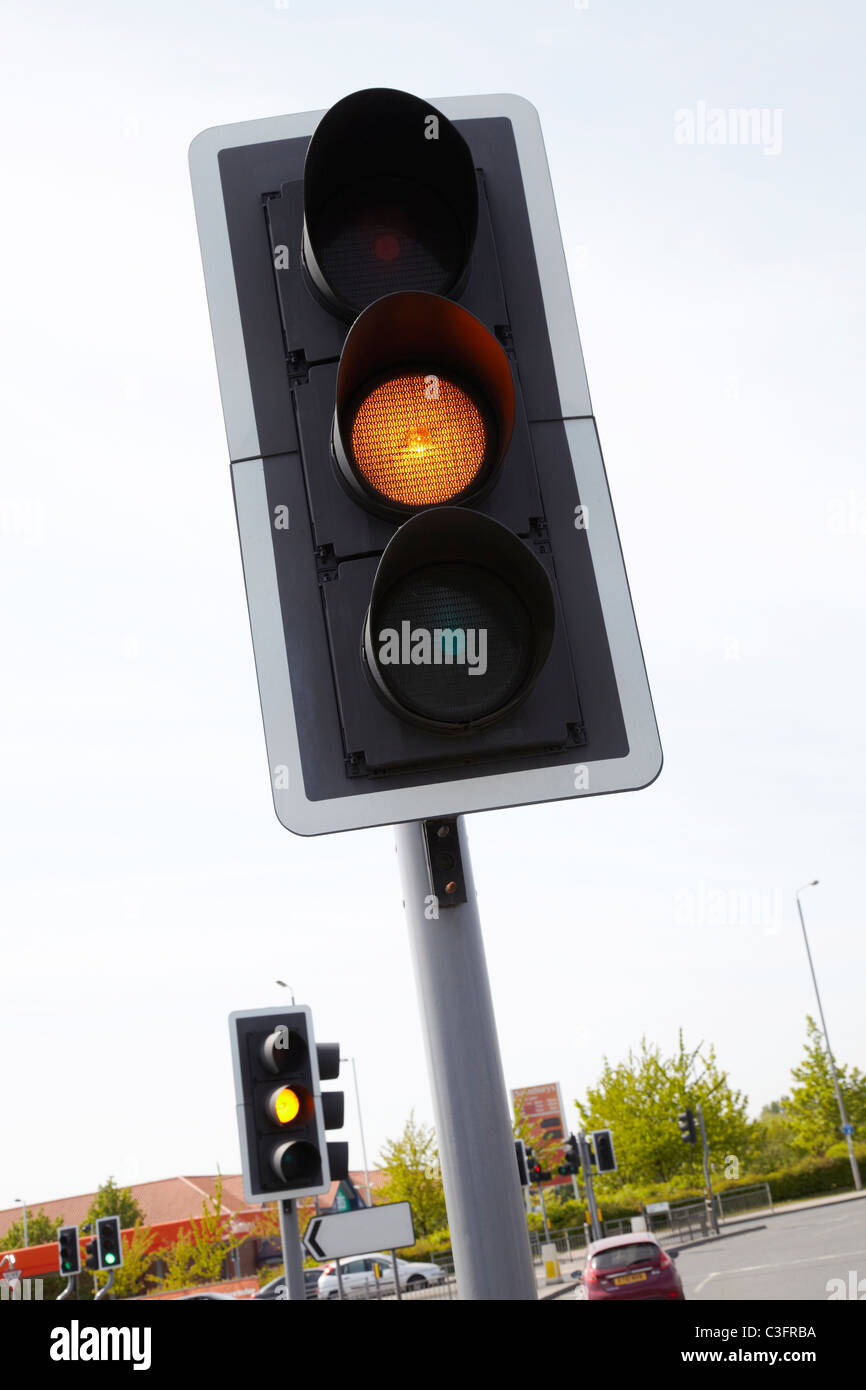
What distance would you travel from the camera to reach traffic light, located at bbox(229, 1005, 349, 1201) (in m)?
6.93

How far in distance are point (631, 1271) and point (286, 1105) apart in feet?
41.1

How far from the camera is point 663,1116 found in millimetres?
47312

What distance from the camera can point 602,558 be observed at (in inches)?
81.8

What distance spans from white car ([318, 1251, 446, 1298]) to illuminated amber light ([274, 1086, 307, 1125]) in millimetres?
29739

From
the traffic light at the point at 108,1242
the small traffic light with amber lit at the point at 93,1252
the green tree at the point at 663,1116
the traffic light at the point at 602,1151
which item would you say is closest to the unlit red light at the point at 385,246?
the traffic light at the point at 108,1242

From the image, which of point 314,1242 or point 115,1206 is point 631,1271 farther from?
point 115,1206

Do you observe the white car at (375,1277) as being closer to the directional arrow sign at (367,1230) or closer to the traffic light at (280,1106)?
the directional arrow sign at (367,1230)

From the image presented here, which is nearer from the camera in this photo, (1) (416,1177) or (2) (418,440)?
(2) (418,440)

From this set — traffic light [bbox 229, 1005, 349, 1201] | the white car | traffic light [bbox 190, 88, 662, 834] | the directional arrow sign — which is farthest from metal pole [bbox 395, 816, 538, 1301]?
the white car

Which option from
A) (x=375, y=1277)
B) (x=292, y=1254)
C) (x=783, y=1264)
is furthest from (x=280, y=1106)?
(x=375, y=1277)

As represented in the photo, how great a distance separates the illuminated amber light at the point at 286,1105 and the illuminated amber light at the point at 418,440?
5.82m

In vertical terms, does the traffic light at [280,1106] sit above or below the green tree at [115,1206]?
above

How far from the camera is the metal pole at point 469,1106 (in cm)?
179
